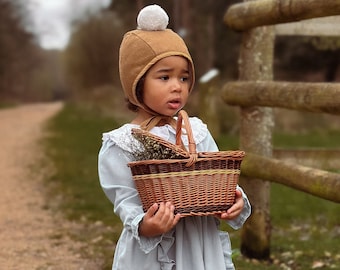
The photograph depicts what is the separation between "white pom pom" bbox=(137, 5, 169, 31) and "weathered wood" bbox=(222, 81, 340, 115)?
1.49 m

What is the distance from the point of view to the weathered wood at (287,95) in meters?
3.86

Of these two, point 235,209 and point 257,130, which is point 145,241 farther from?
point 257,130

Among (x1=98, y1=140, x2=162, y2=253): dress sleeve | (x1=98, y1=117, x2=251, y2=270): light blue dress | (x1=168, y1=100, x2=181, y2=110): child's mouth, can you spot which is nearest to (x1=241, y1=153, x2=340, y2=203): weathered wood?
(x1=98, y1=117, x2=251, y2=270): light blue dress

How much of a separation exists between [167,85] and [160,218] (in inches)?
20.8

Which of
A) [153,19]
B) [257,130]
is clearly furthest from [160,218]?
[257,130]

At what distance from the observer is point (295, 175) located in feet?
14.0

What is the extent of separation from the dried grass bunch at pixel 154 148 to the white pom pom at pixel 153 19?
1.47 ft

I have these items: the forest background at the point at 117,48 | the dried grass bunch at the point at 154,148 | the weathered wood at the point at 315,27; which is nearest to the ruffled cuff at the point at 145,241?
the dried grass bunch at the point at 154,148

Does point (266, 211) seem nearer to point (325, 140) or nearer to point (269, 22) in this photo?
point (269, 22)

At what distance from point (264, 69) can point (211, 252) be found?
2.51 m

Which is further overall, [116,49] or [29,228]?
[116,49]

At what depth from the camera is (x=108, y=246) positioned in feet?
17.5

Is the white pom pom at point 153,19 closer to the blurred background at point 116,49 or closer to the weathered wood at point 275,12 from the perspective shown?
the weathered wood at point 275,12

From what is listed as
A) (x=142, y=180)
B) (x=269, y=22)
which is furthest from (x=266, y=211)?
(x=142, y=180)
